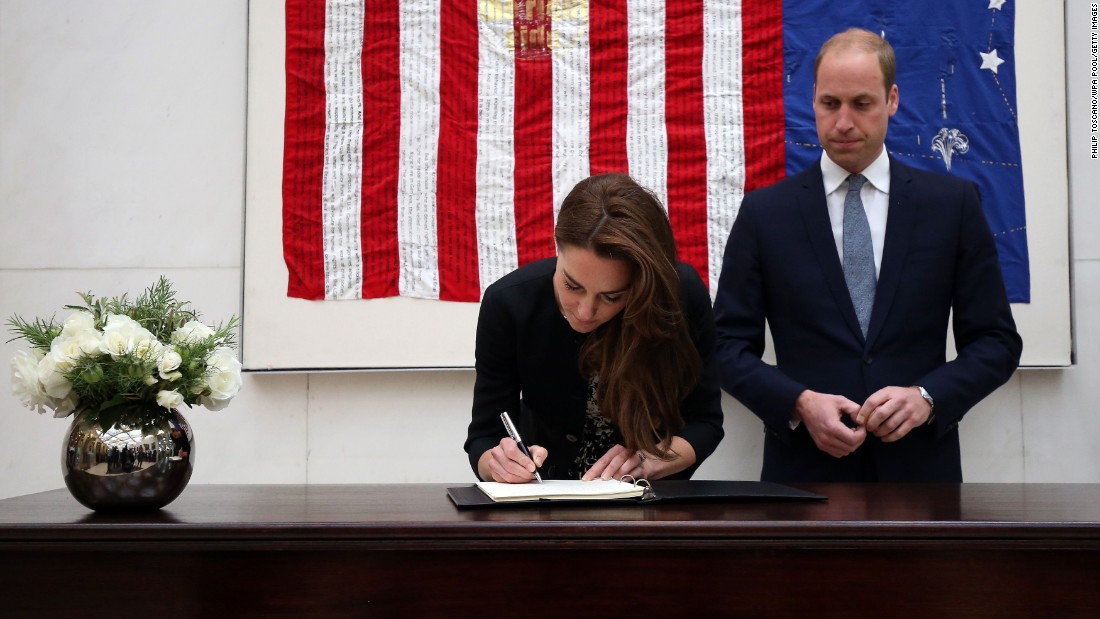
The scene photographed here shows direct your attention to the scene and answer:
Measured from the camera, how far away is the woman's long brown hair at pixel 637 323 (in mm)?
1778

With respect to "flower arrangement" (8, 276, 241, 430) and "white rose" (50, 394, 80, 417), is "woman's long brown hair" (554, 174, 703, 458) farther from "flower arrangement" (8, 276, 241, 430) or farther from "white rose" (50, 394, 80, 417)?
"white rose" (50, 394, 80, 417)

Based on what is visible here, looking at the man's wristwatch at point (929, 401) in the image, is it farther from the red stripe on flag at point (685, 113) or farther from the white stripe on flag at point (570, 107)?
the white stripe on flag at point (570, 107)

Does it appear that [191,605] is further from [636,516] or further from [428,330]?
[428,330]

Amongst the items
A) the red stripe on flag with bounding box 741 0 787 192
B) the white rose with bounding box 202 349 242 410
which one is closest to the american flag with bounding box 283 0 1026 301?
the red stripe on flag with bounding box 741 0 787 192

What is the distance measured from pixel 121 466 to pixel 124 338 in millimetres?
198

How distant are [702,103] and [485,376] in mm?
1227

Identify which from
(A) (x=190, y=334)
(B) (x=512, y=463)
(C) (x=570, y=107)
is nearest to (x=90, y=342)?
(A) (x=190, y=334)

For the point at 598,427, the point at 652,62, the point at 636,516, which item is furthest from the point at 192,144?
the point at 636,516

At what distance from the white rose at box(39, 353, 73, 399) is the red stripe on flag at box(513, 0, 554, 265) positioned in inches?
58.3

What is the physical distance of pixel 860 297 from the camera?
7.80 feet

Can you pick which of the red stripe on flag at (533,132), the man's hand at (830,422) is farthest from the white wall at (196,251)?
the man's hand at (830,422)

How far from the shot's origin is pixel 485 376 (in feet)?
6.75

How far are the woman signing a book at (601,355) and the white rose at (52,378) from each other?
722 mm

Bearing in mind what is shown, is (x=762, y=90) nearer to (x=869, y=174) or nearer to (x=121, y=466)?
(x=869, y=174)
